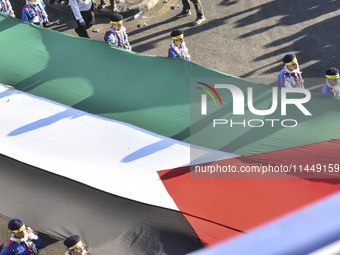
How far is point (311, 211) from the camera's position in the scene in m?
0.65

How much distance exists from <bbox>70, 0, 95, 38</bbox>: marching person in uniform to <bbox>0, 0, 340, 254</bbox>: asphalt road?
24.8 inches

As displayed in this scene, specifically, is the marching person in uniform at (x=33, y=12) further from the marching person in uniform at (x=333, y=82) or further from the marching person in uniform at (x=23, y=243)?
the marching person in uniform at (x=333, y=82)

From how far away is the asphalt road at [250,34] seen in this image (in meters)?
7.89

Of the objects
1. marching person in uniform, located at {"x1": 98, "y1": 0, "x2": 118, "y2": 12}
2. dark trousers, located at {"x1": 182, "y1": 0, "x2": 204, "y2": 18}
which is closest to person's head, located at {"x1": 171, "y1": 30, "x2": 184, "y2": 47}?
dark trousers, located at {"x1": 182, "y1": 0, "x2": 204, "y2": 18}

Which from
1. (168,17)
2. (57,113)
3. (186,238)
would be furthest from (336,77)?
(168,17)

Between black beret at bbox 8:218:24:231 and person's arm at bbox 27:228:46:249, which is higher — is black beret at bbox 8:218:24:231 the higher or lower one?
the higher one

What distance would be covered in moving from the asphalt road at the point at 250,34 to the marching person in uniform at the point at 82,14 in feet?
2.06

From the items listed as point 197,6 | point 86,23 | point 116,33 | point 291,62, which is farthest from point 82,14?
point 291,62

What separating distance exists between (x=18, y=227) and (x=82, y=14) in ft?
15.2

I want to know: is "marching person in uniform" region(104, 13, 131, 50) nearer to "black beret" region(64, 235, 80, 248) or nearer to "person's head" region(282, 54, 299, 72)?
"person's head" region(282, 54, 299, 72)

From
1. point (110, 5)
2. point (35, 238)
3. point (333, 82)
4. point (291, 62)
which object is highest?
point (110, 5)

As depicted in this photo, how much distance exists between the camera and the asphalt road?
7.89 meters

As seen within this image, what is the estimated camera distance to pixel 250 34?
851cm

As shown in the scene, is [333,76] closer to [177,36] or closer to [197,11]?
[177,36]
